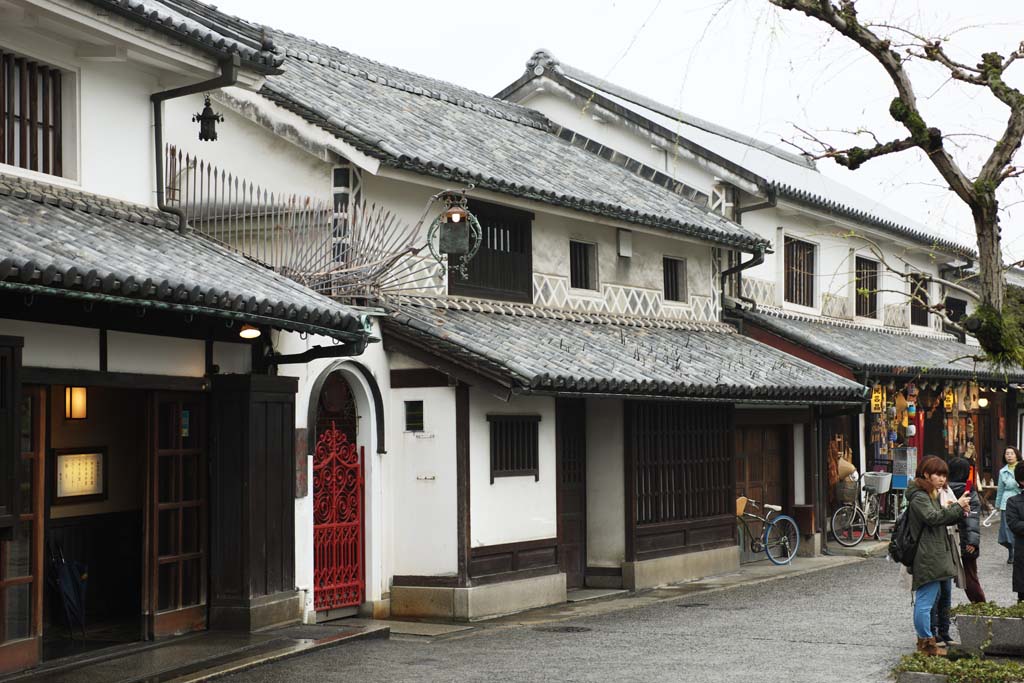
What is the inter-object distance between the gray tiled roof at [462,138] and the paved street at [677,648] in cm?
561

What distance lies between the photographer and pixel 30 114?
12.2 metres

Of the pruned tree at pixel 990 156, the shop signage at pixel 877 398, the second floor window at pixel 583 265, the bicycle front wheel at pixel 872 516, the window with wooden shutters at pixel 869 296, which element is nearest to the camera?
the pruned tree at pixel 990 156

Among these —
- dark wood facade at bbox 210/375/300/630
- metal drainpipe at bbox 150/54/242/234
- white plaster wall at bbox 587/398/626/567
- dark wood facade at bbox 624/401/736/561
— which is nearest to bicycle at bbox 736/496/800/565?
dark wood facade at bbox 624/401/736/561

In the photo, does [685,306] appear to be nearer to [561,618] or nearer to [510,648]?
[561,618]

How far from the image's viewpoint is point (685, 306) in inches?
873

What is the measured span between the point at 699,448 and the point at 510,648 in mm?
7765

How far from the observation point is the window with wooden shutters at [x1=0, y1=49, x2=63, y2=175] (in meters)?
11.9

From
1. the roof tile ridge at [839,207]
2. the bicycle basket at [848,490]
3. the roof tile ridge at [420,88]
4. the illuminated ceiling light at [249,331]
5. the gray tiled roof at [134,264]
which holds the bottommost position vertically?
the bicycle basket at [848,490]

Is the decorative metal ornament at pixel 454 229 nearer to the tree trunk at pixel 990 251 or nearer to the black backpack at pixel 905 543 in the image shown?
the black backpack at pixel 905 543

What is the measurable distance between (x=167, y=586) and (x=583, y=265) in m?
9.08

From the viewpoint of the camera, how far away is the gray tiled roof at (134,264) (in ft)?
31.6

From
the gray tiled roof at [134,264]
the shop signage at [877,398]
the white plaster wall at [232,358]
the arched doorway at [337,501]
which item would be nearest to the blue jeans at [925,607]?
the gray tiled roof at [134,264]

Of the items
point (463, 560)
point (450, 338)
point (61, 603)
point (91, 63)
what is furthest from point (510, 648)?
point (91, 63)

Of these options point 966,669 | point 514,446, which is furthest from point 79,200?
point 966,669
